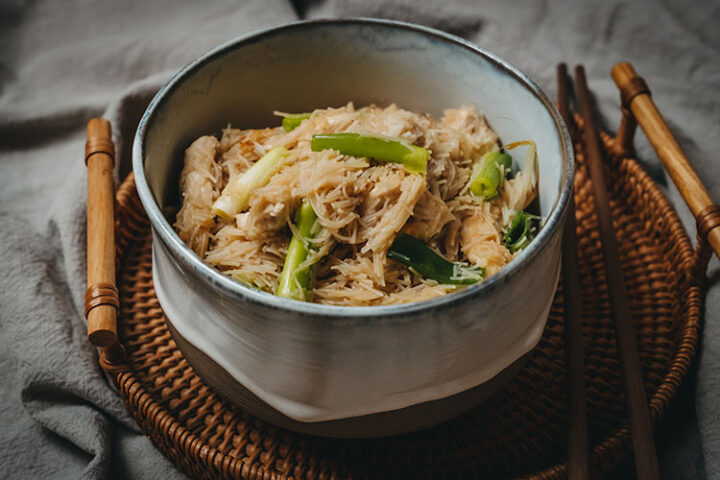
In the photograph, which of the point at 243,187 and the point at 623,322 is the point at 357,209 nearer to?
the point at 243,187

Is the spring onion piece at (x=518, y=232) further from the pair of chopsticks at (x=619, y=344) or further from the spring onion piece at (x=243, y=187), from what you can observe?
the spring onion piece at (x=243, y=187)

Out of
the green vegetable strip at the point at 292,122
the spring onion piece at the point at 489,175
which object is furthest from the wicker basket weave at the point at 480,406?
the green vegetable strip at the point at 292,122

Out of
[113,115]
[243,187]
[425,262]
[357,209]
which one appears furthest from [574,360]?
[113,115]

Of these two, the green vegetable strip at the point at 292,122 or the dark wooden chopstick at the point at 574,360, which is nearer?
the dark wooden chopstick at the point at 574,360

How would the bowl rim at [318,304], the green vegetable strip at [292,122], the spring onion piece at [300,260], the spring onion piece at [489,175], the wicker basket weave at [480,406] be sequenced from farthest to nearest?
the green vegetable strip at [292,122] → the spring onion piece at [489,175] → the wicker basket weave at [480,406] → the spring onion piece at [300,260] → the bowl rim at [318,304]

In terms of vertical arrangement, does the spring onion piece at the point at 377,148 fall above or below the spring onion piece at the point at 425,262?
above

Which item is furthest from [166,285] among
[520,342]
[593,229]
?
[593,229]
